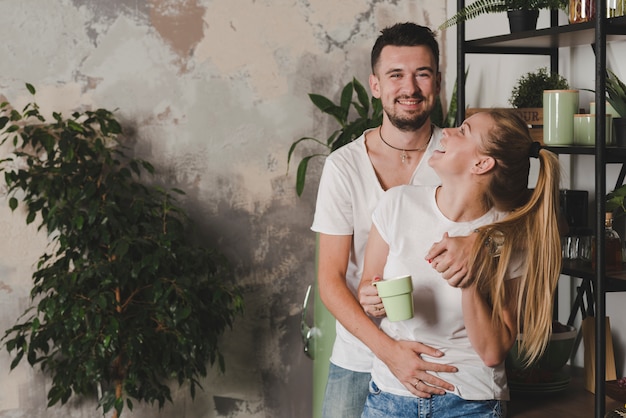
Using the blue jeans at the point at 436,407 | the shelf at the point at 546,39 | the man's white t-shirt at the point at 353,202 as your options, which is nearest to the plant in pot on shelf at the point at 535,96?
the shelf at the point at 546,39

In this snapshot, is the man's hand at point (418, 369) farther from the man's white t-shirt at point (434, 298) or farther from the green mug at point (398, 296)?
the green mug at point (398, 296)

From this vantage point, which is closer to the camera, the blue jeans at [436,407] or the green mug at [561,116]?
the blue jeans at [436,407]

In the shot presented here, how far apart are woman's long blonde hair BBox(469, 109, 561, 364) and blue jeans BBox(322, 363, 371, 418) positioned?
23.3 inches

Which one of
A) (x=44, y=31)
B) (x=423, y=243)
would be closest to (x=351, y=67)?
(x=44, y=31)

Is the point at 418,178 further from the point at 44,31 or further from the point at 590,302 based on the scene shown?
the point at 44,31

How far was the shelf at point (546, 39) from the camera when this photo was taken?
1979mm

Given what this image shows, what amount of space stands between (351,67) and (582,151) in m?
1.64

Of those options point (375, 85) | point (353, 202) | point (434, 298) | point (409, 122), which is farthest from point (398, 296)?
point (375, 85)

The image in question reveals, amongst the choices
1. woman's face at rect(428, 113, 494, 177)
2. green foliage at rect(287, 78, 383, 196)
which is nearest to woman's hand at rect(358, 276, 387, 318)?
woman's face at rect(428, 113, 494, 177)

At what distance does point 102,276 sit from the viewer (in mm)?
2947

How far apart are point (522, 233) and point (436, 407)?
421 mm

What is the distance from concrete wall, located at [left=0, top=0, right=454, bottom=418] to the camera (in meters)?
3.25

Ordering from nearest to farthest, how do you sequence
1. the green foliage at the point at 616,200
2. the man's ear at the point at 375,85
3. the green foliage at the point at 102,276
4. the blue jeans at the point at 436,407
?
the blue jeans at the point at 436,407, the green foliage at the point at 616,200, the man's ear at the point at 375,85, the green foliage at the point at 102,276

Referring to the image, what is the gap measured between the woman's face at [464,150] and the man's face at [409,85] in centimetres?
36
